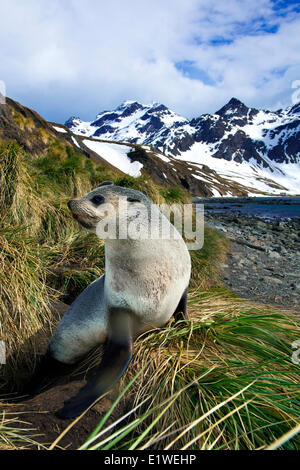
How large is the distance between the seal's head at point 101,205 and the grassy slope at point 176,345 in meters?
1.10

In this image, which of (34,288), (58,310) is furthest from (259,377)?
(58,310)

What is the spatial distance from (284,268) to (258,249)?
88.7 inches

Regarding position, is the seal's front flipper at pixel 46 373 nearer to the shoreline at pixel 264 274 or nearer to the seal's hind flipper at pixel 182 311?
the seal's hind flipper at pixel 182 311

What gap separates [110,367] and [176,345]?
665 mm

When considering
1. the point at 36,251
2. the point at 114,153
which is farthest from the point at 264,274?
the point at 114,153

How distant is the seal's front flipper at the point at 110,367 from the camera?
5.85ft

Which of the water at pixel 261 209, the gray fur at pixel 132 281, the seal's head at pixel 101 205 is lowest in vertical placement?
the gray fur at pixel 132 281

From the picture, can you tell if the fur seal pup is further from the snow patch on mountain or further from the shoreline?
the snow patch on mountain

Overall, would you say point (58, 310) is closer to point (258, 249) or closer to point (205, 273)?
point (205, 273)

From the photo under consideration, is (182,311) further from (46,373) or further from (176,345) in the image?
(46,373)

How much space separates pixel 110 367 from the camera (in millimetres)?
1935

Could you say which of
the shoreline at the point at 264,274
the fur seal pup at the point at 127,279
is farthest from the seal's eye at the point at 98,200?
the shoreline at the point at 264,274

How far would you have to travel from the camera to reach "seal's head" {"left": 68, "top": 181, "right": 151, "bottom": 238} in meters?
2.15

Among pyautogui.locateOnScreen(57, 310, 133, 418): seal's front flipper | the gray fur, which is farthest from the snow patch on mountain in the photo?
pyautogui.locateOnScreen(57, 310, 133, 418): seal's front flipper
